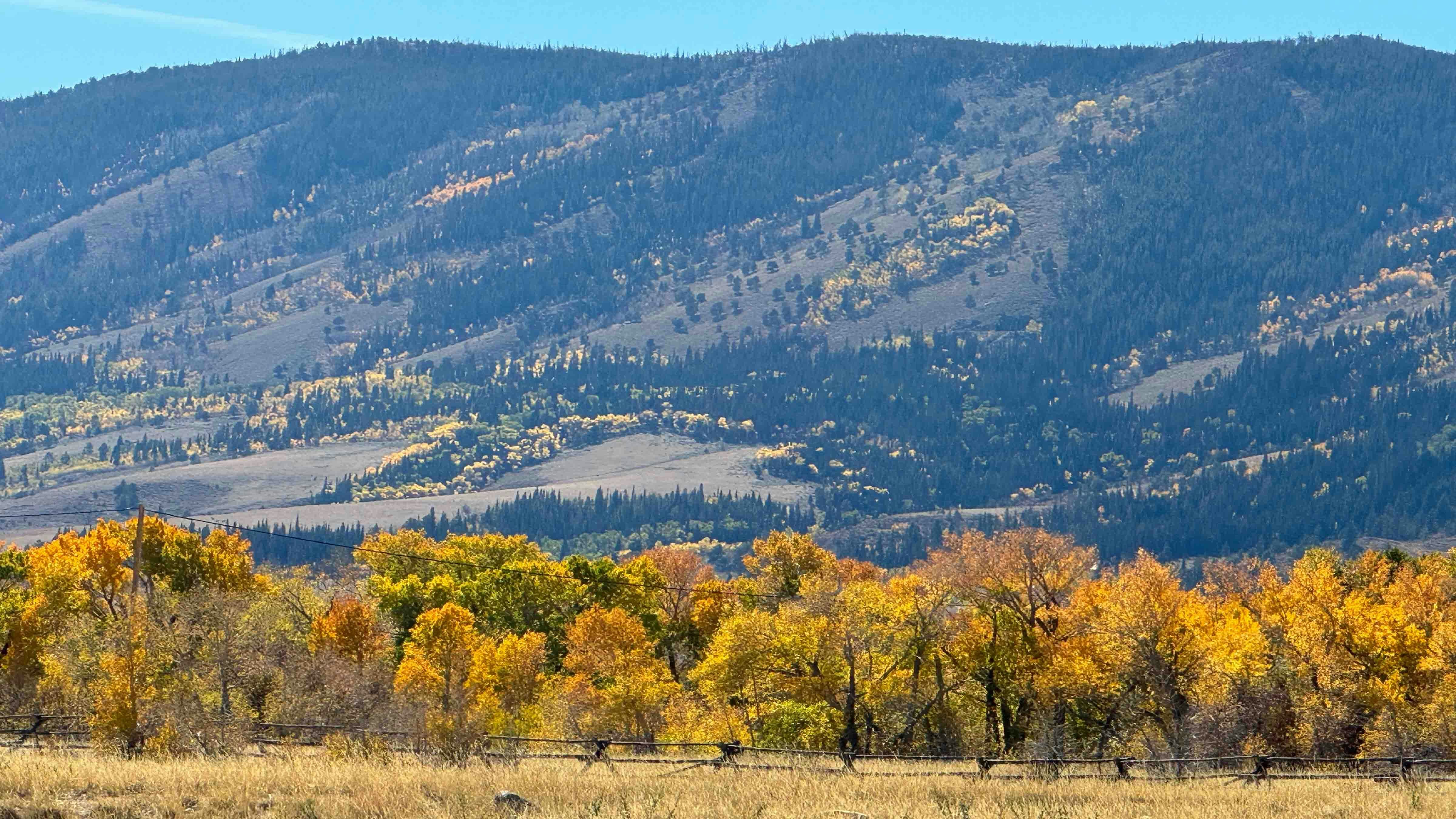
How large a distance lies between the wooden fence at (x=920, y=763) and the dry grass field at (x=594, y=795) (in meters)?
2.49

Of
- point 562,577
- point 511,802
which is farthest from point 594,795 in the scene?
point 562,577

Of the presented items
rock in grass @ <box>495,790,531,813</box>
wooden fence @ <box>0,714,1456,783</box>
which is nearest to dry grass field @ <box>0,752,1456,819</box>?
rock in grass @ <box>495,790,531,813</box>

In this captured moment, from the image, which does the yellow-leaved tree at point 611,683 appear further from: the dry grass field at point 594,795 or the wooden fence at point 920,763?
the dry grass field at point 594,795

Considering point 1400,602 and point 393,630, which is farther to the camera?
point 393,630

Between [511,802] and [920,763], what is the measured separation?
19.0 meters

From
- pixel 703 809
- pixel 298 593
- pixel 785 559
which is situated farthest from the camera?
pixel 298 593

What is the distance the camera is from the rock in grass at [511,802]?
44875 mm

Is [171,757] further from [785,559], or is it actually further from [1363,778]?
[785,559]

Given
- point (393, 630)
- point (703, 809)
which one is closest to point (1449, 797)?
point (703, 809)

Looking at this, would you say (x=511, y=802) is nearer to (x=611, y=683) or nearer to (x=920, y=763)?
(x=920, y=763)

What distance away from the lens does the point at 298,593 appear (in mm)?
125562

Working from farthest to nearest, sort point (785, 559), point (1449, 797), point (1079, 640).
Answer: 1. point (785, 559)
2. point (1079, 640)
3. point (1449, 797)

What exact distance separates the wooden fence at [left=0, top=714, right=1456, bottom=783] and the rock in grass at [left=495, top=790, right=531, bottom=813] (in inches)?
254

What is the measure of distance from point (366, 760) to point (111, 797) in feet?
27.3
